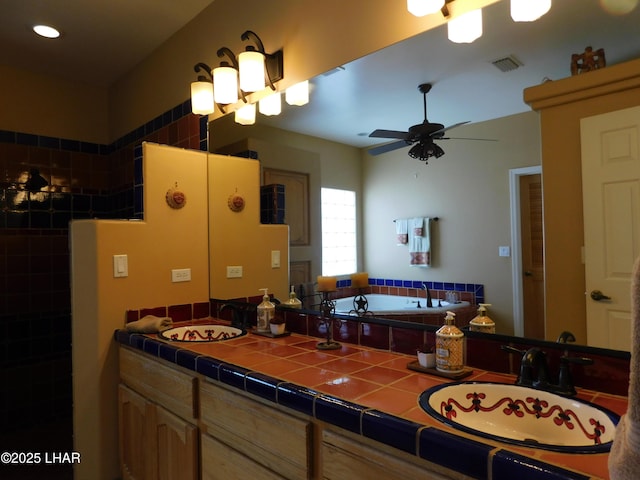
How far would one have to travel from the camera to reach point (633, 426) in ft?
1.65

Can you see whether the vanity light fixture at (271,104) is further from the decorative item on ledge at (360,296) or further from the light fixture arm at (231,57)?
the decorative item on ledge at (360,296)

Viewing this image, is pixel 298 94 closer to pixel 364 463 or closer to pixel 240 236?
pixel 240 236

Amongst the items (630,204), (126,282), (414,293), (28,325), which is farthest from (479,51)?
(28,325)

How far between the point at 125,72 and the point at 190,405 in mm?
2812

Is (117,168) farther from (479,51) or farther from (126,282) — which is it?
(479,51)

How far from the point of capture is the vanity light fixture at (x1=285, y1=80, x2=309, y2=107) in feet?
6.54

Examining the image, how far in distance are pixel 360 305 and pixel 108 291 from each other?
1.30 metres

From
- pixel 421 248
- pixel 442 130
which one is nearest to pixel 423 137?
pixel 442 130

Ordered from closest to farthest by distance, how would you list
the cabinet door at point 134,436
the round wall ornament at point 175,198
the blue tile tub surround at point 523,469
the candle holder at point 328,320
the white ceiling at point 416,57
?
the blue tile tub surround at point 523,469 < the white ceiling at point 416,57 < the candle holder at point 328,320 < the cabinet door at point 134,436 < the round wall ornament at point 175,198

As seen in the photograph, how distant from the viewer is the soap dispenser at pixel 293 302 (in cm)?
204

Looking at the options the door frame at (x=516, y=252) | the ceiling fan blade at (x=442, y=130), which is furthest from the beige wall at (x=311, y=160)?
the door frame at (x=516, y=252)

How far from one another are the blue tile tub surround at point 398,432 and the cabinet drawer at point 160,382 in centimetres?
22

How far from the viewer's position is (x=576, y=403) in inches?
40.9

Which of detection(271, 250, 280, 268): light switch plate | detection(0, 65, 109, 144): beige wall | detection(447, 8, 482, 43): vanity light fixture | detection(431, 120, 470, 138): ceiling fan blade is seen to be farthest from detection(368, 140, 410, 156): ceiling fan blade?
detection(0, 65, 109, 144): beige wall
